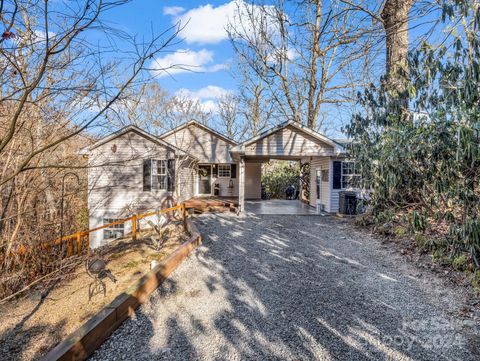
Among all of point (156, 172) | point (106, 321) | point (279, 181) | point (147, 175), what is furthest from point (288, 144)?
point (279, 181)

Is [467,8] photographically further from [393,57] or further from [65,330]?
[65,330]

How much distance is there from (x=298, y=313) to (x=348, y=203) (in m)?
8.67

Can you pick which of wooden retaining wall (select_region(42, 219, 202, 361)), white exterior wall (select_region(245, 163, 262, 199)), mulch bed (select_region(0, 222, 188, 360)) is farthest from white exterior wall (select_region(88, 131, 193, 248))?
wooden retaining wall (select_region(42, 219, 202, 361))

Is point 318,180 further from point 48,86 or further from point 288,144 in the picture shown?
point 48,86

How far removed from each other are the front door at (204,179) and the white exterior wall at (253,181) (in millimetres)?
2421

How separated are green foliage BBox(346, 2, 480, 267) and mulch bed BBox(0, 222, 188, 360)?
15.5 ft

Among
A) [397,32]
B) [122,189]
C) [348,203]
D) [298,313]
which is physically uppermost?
[397,32]

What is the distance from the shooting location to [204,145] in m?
17.7

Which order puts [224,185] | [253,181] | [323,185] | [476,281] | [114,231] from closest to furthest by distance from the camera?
[476,281] → [323,185] → [114,231] → [224,185] → [253,181]

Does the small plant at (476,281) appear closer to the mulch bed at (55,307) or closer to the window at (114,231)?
the mulch bed at (55,307)

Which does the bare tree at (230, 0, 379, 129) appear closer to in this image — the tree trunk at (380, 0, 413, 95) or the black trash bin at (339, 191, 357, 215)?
the black trash bin at (339, 191, 357, 215)

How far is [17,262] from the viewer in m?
4.93

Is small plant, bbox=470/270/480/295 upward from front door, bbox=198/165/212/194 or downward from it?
downward

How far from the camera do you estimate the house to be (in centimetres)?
1195
